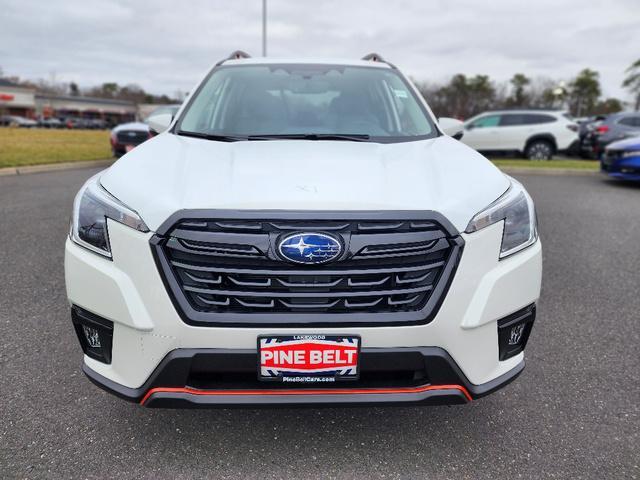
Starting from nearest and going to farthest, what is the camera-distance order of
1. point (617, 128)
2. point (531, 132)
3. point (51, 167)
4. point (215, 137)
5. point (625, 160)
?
point (215, 137), point (625, 160), point (51, 167), point (617, 128), point (531, 132)

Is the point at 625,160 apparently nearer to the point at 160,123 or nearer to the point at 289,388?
the point at 160,123

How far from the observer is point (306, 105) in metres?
3.16

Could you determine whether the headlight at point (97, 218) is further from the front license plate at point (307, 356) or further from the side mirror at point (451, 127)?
the side mirror at point (451, 127)

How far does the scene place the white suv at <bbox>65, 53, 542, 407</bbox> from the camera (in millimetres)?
1797

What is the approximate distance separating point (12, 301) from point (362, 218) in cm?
292

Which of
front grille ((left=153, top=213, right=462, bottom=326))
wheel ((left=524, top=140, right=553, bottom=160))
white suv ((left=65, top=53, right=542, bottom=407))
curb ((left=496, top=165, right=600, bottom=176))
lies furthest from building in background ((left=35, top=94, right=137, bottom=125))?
front grille ((left=153, top=213, right=462, bottom=326))

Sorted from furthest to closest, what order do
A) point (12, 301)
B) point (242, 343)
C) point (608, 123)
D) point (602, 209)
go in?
point (608, 123) < point (602, 209) < point (12, 301) < point (242, 343)

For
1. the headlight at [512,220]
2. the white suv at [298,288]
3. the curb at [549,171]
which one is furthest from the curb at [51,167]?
the headlight at [512,220]

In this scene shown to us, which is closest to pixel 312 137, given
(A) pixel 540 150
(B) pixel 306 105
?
(B) pixel 306 105

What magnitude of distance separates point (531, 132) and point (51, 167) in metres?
12.6

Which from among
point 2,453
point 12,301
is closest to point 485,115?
point 12,301

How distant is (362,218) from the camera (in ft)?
5.92

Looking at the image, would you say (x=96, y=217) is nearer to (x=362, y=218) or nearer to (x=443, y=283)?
(x=362, y=218)

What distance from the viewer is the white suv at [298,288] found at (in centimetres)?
180
